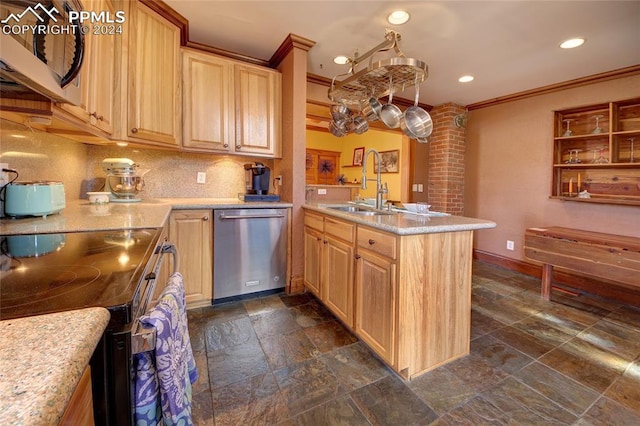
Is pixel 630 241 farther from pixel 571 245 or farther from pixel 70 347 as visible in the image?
pixel 70 347

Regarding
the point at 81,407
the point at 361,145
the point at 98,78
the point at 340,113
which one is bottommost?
the point at 81,407

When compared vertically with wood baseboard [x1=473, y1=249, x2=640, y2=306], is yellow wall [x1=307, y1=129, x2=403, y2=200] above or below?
above

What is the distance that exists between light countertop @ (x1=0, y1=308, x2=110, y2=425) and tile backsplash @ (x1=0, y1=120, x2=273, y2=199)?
1372mm

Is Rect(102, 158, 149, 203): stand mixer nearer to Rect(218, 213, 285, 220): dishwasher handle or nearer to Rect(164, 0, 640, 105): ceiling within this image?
Rect(218, 213, 285, 220): dishwasher handle

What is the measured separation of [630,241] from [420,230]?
88.8 inches

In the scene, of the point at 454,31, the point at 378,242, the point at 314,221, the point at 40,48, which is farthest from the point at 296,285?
the point at 454,31

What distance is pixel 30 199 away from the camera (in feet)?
4.38

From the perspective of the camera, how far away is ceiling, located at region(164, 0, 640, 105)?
6.32 feet

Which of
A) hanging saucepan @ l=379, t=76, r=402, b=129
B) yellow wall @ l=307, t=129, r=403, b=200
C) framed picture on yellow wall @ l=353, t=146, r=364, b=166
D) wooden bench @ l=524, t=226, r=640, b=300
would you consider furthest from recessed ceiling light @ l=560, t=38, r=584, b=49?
framed picture on yellow wall @ l=353, t=146, r=364, b=166

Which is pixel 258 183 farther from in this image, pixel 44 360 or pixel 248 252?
pixel 44 360

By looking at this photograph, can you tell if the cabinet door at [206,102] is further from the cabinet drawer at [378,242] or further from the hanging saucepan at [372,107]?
the cabinet drawer at [378,242]

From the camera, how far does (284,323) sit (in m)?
2.12

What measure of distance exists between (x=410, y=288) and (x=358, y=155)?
6325 mm

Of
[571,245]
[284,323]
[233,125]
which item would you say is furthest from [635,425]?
[233,125]
